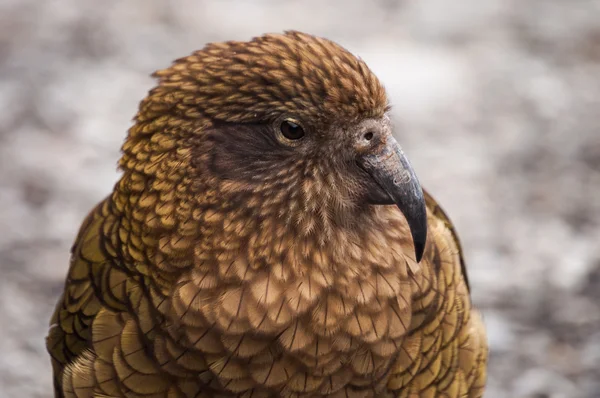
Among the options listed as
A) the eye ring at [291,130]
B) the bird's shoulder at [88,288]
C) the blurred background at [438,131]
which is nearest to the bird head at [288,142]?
the eye ring at [291,130]

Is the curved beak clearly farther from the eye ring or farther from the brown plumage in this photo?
the eye ring

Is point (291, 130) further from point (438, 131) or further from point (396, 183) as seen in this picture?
point (438, 131)

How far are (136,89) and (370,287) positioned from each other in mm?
3979

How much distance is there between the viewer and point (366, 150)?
280 centimetres

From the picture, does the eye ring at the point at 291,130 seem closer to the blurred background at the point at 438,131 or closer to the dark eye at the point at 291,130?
the dark eye at the point at 291,130

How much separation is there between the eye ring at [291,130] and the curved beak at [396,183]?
0.20 meters

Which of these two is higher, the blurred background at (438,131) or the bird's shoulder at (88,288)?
the blurred background at (438,131)

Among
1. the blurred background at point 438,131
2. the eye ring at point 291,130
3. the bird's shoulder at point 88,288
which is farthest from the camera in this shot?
the blurred background at point 438,131

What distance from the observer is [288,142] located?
2.77 metres

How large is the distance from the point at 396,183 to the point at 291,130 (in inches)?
13.4

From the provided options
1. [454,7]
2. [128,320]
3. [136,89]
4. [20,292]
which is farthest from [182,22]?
[128,320]

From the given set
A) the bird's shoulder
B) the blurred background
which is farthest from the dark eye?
the blurred background

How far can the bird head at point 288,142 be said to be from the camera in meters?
2.76

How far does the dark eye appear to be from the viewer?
2756 mm
